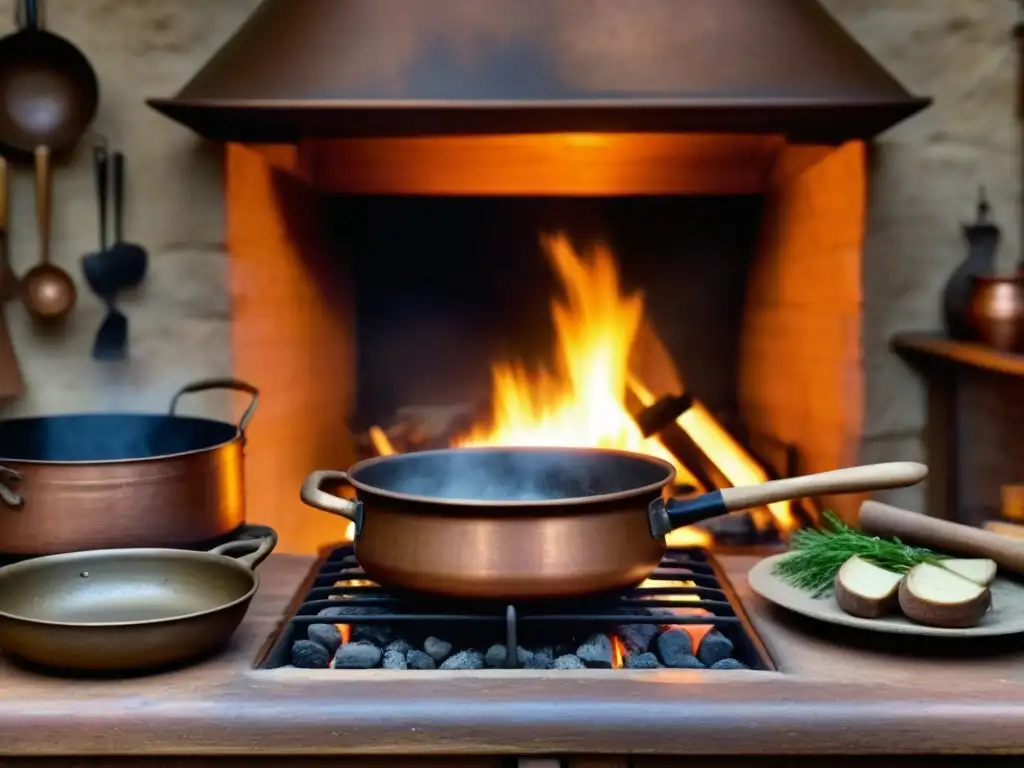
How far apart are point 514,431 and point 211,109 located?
867 mm

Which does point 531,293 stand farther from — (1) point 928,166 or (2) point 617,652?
(2) point 617,652

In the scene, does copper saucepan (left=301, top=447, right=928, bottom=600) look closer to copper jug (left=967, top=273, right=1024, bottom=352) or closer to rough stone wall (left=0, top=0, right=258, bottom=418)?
copper jug (left=967, top=273, right=1024, bottom=352)

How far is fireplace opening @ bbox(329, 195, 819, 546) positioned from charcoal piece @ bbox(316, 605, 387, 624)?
3.17 feet

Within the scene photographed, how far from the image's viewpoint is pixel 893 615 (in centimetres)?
101

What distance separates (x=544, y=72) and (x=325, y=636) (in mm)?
770

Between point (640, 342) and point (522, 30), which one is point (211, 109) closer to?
point (522, 30)

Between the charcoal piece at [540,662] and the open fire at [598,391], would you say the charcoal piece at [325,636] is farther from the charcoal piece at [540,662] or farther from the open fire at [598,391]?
the open fire at [598,391]

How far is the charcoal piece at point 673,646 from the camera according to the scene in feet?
3.32

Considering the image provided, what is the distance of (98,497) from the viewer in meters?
1.09

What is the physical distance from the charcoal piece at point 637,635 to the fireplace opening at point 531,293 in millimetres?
1045

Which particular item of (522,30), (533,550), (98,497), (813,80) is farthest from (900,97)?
(98,497)

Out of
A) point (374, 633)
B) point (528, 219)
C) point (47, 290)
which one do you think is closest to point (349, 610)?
point (374, 633)

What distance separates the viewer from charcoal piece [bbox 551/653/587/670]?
0.98 meters

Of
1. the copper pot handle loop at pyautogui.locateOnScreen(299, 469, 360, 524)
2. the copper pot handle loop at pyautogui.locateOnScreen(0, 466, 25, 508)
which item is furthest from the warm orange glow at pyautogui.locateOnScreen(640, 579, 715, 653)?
the copper pot handle loop at pyautogui.locateOnScreen(0, 466, 25, 508)
